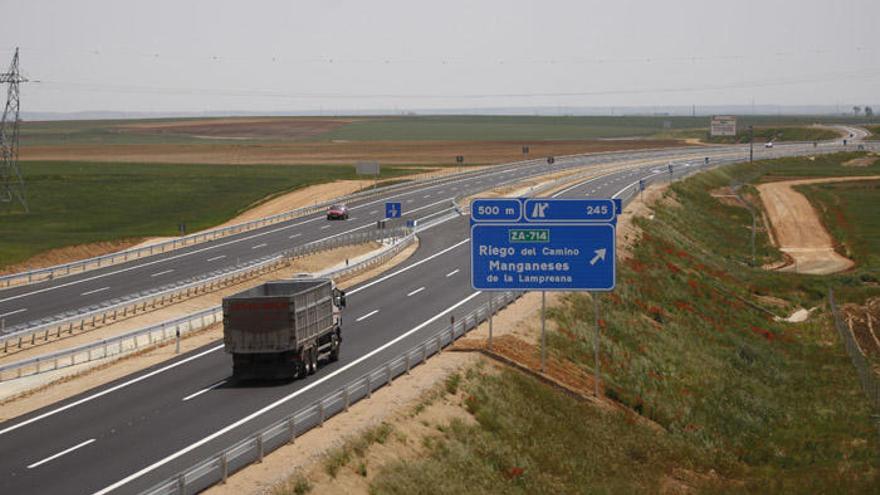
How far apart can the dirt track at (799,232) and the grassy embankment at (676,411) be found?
48.2 feet

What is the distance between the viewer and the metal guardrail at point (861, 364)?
4641 cm

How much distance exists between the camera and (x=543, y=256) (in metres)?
37.6

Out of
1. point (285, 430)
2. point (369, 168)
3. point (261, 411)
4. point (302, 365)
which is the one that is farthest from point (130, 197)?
point (285, 430)

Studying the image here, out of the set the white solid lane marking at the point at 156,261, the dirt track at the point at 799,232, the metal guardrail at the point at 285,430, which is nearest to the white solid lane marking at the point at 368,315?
the metal guardrail at the point at 285,430

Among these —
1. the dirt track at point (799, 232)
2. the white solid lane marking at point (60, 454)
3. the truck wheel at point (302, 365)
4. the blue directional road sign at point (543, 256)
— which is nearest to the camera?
the white solid lane marking at point (60, 454)

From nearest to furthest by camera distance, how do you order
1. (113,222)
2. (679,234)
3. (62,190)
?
(679,234)
(113,222)
(62,190)

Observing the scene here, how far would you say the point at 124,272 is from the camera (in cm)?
6925

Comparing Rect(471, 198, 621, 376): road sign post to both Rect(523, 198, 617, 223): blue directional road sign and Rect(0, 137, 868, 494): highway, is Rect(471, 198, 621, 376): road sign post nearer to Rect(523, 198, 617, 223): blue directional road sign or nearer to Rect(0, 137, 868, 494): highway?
Rect(523, 198, 617, 223): blue directional road sign

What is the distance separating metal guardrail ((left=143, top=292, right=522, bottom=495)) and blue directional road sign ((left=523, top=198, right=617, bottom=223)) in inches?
215

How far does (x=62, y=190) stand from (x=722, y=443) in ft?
333

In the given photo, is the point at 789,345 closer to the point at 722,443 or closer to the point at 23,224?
the point at 722,443

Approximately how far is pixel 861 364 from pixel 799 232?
54944 millimetres

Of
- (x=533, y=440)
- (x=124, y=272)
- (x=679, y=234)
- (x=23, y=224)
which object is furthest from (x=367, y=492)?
(x=23, y=224)

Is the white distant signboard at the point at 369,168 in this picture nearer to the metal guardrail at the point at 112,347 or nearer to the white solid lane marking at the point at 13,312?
the white solid lane marking at the point at 13,312
